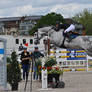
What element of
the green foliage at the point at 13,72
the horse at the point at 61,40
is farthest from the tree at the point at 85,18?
the green foliage at the point at 13,72

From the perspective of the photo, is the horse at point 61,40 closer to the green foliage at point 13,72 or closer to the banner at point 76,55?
the green foliage at point 13,72

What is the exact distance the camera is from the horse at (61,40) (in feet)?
57.7

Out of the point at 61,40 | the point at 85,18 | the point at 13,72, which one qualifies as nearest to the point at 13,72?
the point at 13,72

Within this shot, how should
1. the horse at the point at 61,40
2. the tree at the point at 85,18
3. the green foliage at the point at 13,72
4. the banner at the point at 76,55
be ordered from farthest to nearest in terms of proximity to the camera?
the tree at the point at 85,18
the banner at the point at 76,55
the horse at the point at 61,40
the green foliage at the point at 13,72

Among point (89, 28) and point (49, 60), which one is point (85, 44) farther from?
point (89, 28)

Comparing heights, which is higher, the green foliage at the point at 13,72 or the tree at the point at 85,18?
the tree at the point at 85,18

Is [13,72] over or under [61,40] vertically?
under

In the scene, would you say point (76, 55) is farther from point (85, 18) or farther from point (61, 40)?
point (85, 18)

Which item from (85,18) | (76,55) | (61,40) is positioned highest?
(85,18)

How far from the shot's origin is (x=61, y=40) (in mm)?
17547

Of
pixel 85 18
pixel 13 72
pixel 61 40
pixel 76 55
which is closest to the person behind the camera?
pixel 13 72

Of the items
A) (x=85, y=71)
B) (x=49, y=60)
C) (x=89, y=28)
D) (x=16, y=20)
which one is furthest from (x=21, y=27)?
(x=49, y=60)

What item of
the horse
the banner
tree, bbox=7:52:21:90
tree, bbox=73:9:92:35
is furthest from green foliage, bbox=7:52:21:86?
tree, bbox=73:9:92:35

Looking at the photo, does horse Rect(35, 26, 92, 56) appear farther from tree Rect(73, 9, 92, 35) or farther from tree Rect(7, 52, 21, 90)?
tree Rect(73, 9, 92, 35)
